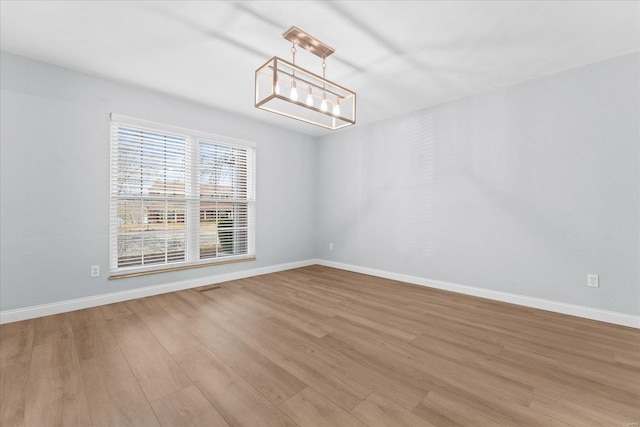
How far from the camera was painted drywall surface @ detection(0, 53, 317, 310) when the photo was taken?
2633 millimetres

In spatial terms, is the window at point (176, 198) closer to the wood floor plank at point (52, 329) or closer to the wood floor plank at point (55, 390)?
the wood floor plank at point (52, 329)

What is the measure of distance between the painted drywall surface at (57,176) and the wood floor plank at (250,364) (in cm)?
166

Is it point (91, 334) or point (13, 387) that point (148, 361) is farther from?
point (91, 334)

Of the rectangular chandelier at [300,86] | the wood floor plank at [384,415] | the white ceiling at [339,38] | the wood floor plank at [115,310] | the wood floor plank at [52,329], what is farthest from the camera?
the wood floor plank at [115,310]

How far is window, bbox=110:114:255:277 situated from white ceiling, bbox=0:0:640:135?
0.83 metres

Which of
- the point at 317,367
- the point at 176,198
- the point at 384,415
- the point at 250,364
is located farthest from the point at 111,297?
the point at 384,415

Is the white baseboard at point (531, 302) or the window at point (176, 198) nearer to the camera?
the white baseboard at point (531, 302)

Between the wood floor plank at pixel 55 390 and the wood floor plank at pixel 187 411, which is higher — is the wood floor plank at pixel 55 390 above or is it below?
below

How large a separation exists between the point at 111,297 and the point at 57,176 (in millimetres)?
1489

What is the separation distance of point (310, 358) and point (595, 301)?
3040 mm

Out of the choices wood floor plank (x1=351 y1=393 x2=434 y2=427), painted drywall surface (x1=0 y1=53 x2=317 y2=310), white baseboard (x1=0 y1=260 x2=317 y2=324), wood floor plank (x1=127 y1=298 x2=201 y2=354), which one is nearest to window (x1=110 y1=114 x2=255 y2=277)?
painted drywall surface (x1=0 y1=53 x2=317 y2=310)

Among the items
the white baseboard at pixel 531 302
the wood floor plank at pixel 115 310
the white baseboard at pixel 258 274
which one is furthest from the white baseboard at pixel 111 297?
the white baseboard at pixel 531 302

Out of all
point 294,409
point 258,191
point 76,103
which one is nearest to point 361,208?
point 258,191

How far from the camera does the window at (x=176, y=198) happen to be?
10.9 feet
